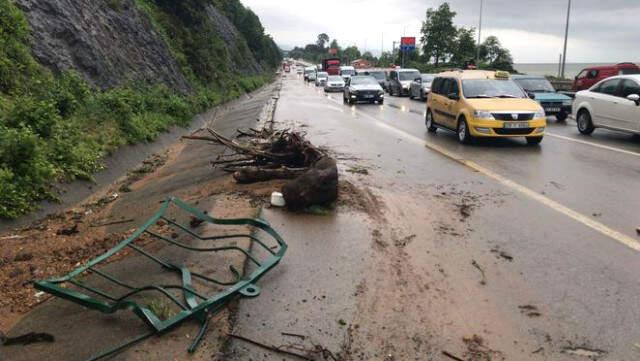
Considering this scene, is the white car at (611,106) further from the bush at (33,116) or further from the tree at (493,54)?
the tree at (493,54)

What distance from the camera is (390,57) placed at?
411ft

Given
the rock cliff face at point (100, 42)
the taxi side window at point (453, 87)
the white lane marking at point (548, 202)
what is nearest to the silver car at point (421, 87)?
the rock cliff face at point (100, 42)

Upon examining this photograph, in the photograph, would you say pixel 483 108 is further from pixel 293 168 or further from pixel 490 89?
pixel 293 168

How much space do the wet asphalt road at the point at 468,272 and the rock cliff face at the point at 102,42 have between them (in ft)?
29.6

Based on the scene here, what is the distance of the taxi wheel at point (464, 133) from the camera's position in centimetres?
1305

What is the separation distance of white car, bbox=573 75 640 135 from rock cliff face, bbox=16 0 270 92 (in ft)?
44.0

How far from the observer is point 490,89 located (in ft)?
45.5

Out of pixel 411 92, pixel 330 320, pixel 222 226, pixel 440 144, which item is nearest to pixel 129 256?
pixel 222 226

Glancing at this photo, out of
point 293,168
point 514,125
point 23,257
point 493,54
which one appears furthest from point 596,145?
point 493,54

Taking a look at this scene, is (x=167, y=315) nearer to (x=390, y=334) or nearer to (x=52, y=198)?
(x=390, y=334)

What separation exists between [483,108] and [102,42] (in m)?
11.8

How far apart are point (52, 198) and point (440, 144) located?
876cm

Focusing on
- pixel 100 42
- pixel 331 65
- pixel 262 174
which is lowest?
pixel 262 174

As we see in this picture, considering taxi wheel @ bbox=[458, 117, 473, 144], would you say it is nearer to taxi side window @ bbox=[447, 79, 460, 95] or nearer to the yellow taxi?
the yellow taxi
